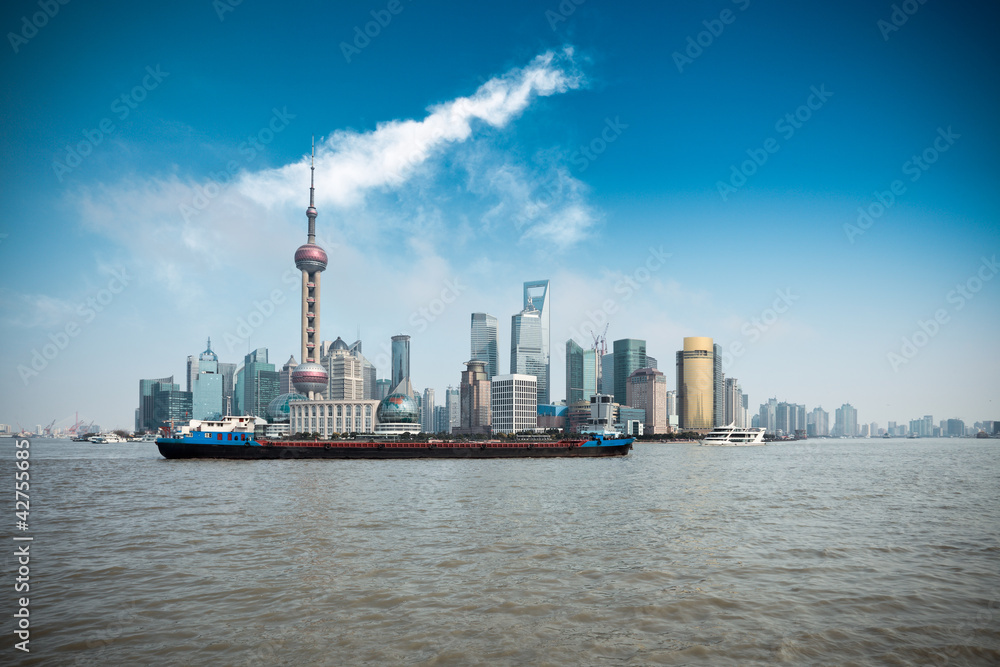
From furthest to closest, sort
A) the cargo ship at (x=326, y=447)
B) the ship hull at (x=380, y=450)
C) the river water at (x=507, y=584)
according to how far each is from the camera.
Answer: the ship hull at (x=380, y=450) → the cargo ship at (x=326, y=447) → the river water at (x=507, y=584)

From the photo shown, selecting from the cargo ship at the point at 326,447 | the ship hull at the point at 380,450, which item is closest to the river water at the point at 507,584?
the cargo ship at the point at 326,447

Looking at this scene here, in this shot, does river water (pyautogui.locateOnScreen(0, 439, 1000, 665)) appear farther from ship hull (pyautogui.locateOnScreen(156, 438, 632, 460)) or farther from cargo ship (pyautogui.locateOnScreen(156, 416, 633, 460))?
ship hull (pyautogui.locateOnScreen(156, 438, 632, 460))

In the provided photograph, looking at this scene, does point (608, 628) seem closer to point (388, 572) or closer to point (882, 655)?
point (882, 655)

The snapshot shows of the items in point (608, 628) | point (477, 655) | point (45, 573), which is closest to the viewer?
point (477, 655)

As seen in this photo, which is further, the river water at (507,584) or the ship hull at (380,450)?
the ship hull at (380,450)

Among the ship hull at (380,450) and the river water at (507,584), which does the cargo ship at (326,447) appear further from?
the river water at (507,584)

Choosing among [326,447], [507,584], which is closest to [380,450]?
[326,447]

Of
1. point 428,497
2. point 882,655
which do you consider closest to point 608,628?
point 882,655
